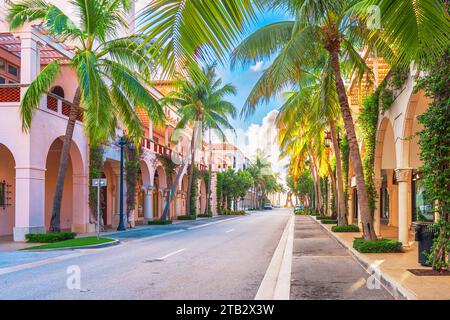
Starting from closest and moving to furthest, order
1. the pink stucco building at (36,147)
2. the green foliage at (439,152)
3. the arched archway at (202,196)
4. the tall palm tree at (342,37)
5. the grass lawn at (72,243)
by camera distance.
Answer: the tall palm tree at (342,37), the green foliage at (439,152), the grass lawn at (72,243), the pink stucco building at (36,147), the arched archway at (202,196)

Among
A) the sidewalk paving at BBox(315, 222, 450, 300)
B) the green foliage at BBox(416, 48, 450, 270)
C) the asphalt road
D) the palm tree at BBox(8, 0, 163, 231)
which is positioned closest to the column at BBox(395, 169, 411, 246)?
the sidewalk paving at BBox(315, 222, 450, 300)

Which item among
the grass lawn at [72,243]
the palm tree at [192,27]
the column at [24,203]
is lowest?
the grass lawn at [72,243]

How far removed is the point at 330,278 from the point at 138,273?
172 inches

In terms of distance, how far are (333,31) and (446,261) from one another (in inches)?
335

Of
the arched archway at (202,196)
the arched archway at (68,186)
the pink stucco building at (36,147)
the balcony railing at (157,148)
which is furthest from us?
the arched archway at (202,196)

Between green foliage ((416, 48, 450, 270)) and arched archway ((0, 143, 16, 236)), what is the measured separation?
Result: 20.2 metres

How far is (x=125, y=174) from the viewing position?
31.3 meters

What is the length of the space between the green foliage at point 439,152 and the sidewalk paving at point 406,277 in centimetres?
81

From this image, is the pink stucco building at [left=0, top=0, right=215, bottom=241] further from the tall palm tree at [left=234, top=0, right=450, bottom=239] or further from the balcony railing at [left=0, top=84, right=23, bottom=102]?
the tall palm tree at [left=234, top=0, right=450, bottom=239]

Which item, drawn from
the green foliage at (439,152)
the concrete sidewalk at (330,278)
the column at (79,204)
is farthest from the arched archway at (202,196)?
the green foliage at (439,152)

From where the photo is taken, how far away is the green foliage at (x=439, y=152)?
973 centimetres

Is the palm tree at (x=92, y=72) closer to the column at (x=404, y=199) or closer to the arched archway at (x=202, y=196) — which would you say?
the column at (x=404, y=199)
